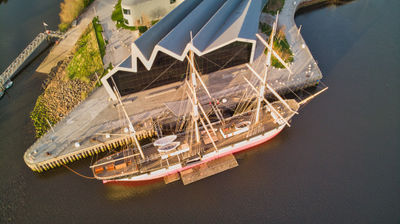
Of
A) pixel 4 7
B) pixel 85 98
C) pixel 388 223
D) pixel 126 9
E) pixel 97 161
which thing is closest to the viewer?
pixel 388 223

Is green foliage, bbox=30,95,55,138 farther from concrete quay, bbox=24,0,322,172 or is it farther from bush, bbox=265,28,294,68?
bush, bbox=265,28,294,68

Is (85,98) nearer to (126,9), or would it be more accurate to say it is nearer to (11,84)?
(11,84)

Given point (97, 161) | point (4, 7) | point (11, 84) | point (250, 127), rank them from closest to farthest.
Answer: point (97, 161)
point (250, 127)
point (11, 84)
point (4, 7)

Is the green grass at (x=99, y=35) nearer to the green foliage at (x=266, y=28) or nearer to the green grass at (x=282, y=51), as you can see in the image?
the green grass at (x=282, y=51)

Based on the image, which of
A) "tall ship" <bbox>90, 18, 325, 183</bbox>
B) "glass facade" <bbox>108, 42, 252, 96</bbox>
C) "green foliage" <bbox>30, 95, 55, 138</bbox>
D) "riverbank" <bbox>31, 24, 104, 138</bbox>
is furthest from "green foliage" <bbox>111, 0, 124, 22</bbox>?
"tall ship" <bbox>90, 18, 325, 183</bbox>

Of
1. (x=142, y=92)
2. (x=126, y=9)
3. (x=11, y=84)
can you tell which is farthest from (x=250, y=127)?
(x=11, y=84)

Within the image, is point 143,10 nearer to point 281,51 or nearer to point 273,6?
point 281,51
